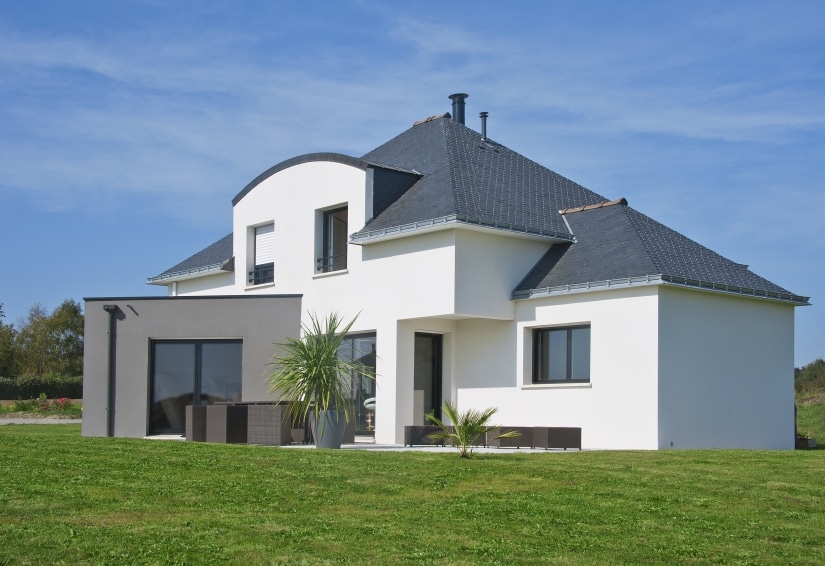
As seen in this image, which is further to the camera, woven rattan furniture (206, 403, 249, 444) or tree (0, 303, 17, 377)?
tree (0, 303, 17, 377)

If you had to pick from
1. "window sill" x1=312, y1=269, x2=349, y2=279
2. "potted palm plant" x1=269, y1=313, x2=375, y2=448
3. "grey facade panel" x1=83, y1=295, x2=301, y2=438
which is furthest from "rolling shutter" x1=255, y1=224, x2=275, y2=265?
"potted palm plant" x1=269, y1=313, x2=375, y2=448

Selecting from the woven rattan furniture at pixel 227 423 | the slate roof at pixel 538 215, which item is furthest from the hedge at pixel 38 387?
the woven rattan furniture at pixel 227 423

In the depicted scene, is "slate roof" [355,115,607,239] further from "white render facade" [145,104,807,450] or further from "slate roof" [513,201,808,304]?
"slate roof" [513,201,808,304]

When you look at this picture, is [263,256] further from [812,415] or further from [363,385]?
[812,415]

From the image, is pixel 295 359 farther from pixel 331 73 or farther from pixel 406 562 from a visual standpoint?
pixel 406 562

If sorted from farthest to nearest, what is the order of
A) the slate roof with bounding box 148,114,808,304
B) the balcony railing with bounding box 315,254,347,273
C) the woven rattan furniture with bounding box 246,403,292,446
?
1. the balcony railing with bounding box 315,254,347,273
2. the slate roof with bounding box 148,114,808,304
3. the woven rattan furniture with bounding box 246,403,292,446

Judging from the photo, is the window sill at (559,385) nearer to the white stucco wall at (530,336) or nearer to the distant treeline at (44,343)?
the white stucco wall at (530,336)

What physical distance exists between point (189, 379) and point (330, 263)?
4700 millimetres

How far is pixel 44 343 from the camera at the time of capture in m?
66.9

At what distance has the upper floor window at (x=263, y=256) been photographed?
28173mm

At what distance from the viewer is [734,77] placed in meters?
20.2

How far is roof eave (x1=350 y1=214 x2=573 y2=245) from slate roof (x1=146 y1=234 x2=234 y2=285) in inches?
264

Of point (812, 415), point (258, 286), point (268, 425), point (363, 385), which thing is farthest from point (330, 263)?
point (812, 415)

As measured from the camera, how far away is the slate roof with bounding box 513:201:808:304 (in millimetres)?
21094
